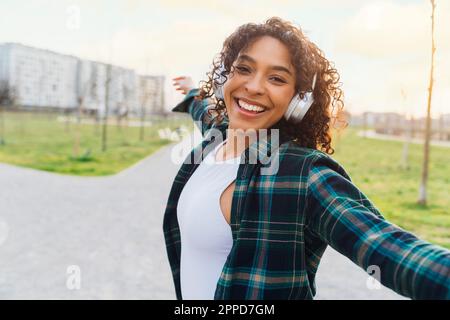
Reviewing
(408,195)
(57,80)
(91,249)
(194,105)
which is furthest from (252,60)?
(57,80)

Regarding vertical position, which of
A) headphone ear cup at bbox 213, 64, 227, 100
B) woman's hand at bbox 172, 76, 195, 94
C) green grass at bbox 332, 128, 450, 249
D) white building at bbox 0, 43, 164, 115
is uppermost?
white building at bbox 0, 43, 164, 115

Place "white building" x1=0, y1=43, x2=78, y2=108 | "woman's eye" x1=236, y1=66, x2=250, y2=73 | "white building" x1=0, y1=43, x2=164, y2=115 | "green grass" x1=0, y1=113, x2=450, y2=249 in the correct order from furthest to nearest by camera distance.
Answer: "white building" x1=0, y1=43, x2=78, y2=108, "white building" x1=0, y1=43, x2=164, y2=115, "green grass" x1=0, y1=113, x2=450, y2=249, "woman's eye" x1=236, y1=66, x2=250, y2=73

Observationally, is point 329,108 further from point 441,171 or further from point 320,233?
point 441,171

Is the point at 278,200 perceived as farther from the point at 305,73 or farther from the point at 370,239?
the point at 305,73

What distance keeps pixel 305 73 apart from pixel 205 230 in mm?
590

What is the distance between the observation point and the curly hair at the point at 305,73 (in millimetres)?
1475

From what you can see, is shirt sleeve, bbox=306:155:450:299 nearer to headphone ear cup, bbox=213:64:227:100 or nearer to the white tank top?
the white tank top

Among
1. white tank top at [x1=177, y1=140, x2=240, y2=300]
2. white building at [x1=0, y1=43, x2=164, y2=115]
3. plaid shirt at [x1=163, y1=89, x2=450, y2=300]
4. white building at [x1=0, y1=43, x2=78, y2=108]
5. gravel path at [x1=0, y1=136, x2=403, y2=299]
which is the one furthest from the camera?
white building at [x1=0, y1=43, x2=78, y2=108]

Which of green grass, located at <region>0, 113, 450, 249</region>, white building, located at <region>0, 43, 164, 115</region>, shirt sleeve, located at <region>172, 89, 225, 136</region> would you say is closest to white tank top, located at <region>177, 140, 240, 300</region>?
shirt sleeve, located at <region>172, 89, 225, 136</region>

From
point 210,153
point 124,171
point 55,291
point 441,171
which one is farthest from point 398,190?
point 210,153

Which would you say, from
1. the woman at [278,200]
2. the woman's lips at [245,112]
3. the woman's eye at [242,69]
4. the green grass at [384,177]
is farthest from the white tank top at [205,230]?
the green grass at [384,177]

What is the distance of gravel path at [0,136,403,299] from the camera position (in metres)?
4.37

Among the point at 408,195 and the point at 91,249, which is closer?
the point at 91,249

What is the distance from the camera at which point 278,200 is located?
129 centimetres
